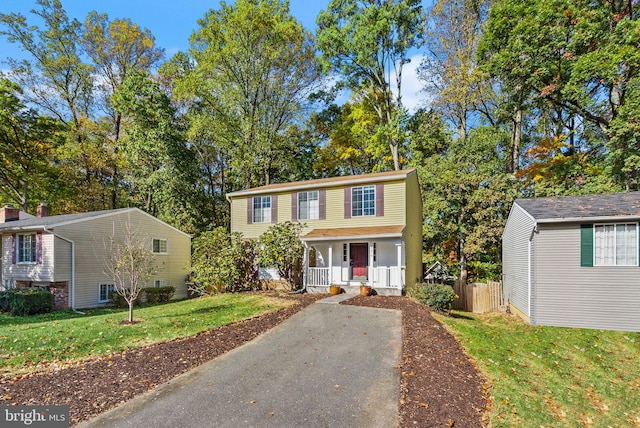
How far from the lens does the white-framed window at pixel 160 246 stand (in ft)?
60.9

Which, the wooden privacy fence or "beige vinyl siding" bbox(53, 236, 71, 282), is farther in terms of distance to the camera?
the wooden privacy fence

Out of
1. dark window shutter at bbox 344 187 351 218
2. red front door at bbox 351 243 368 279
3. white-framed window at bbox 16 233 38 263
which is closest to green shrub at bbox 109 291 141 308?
white-framed window at bbox 16 233 38 263

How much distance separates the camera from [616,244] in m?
9.78

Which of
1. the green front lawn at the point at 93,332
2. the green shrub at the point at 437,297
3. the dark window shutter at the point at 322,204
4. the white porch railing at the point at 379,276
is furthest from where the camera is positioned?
the dark window shutter at the point at 322,204

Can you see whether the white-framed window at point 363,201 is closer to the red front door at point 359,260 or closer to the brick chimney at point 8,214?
the red front door at point 359,260

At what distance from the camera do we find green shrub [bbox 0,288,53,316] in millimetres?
13047

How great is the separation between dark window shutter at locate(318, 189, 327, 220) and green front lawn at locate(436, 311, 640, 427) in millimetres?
7879

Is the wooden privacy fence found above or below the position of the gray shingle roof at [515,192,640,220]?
below

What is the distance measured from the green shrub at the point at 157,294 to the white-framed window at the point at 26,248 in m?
4.97

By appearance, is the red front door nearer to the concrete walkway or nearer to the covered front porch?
the covered front porch

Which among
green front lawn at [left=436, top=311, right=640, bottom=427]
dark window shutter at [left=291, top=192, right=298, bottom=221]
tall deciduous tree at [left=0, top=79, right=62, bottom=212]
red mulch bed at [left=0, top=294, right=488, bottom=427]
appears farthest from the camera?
tall deciduous tree at [left=0, top=79, right=62, bottom=212]

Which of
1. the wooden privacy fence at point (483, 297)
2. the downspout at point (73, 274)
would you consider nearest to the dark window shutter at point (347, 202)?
the wooden privacy fence at point (483, 297)

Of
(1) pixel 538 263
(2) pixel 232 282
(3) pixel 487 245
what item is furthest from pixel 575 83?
(2) pixel 232 282

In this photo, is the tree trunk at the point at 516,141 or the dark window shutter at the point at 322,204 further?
the tree trunk at the point at 516,141
